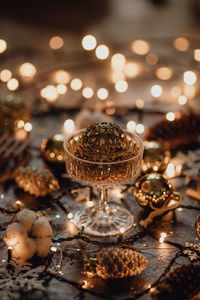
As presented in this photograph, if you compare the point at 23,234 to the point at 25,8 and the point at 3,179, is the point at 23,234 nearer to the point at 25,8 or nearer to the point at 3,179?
the point at 3,179

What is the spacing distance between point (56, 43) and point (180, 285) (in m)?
1.97

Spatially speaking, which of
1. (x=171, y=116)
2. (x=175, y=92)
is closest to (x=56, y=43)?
(x=175, y=92)

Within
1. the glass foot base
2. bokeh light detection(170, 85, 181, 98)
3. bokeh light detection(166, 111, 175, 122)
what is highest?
bokeh light detection(166, 111, 175, 122)

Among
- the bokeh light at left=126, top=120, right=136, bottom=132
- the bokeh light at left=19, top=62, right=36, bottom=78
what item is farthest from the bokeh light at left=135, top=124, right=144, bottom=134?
the bokeh light at left=19, top=62, right=36, bottom=78

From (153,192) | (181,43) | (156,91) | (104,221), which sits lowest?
(104,221)

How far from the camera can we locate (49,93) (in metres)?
1.91

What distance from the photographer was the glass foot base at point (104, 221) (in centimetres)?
125

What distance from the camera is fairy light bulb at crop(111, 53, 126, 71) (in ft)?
7.06

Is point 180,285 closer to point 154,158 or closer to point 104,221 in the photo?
point 104,221

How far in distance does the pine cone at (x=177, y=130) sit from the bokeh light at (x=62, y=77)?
2.33 feet

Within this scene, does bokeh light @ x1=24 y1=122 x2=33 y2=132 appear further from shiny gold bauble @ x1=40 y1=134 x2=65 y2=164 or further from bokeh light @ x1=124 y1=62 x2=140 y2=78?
bokeh light @ x1=124 y1=62 x2=140 y2=78

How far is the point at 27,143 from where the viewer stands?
5.26 feet

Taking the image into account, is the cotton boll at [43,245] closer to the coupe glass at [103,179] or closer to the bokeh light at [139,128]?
the coupe glass at [103,179]

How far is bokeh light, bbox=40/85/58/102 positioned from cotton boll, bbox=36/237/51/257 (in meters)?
0.94
